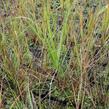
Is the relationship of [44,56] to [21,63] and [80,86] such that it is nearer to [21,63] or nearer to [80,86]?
[21,63]

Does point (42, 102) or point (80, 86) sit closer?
point (80, 86)

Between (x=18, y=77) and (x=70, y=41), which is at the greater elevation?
(x=70, y=41)

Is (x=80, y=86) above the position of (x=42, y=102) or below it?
above

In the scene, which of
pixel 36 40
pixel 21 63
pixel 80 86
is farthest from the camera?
pixel 36 40

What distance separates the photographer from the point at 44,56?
5.21 ft

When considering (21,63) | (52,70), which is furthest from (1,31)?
(52,70)

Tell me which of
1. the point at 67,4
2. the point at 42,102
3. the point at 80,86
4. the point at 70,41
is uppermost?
the point at 67,4

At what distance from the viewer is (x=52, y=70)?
5.12ft

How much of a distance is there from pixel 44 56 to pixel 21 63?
0.12 meters

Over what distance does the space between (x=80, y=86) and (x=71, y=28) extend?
0.32 meters

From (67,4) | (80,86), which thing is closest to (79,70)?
(80,86)

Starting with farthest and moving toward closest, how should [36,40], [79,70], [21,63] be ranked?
1. [36,40]
2. [21,63]
3. [79,70]

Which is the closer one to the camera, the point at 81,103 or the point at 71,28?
the point at 81,103

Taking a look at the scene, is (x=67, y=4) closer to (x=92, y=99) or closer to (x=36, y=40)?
(x=36, y=40)
